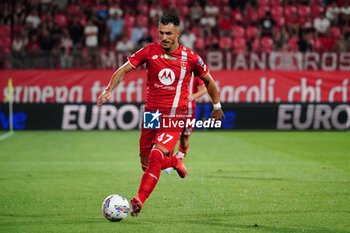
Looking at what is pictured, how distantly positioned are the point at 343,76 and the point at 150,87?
45.9ft

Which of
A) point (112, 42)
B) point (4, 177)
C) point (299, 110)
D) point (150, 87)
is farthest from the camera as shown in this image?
point (112, 42)

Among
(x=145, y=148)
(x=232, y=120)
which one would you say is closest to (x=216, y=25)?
(x=232, y=120)

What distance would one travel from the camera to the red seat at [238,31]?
2147 cm

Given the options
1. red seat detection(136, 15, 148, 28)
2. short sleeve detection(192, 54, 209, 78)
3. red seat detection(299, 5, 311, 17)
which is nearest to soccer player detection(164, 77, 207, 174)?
short sleeve detection(192, 54, 209, 78)

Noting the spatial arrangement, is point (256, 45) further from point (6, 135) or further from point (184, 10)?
point (6, 135)

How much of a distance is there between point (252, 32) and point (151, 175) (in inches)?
627

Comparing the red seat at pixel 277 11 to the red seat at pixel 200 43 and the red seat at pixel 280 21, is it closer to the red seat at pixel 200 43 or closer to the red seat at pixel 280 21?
the red seat at pixel 280 21

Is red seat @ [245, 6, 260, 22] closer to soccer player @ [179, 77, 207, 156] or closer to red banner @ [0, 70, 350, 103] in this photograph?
red banner @ [0, 70, 350, 103]

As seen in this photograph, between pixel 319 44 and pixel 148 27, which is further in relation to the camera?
pixel 148 27

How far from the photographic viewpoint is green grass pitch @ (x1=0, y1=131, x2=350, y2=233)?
6387 millimetres

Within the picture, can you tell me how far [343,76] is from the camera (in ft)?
65.3

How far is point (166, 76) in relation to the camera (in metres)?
7.14

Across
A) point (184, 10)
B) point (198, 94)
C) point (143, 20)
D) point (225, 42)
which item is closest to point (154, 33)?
point (143, 20)

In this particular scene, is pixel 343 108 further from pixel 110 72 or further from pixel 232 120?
pixel 110 72
